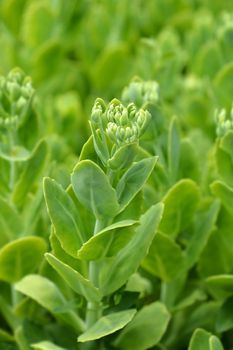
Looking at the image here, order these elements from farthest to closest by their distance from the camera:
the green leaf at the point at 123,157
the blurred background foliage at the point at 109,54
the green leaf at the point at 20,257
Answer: the blurred background foliage at the point at 109,54, the green leaf at the point at 20,257, the green leaf at the point at 123,157

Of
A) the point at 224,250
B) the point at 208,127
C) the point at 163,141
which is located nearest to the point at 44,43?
the point at 208,127

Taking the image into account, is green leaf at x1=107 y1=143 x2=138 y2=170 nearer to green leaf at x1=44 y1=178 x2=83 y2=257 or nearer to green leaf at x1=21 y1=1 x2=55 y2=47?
green leaf at x1=44 y1=178 x2=83 y2=257

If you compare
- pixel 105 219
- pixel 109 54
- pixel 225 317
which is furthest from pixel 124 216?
pixel 109 54

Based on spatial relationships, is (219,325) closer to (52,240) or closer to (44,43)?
(52,240)

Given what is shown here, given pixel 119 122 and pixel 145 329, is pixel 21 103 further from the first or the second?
pixel 145 329

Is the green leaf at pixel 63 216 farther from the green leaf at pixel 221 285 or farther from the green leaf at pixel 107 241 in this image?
the green leaf at pixel 221 285

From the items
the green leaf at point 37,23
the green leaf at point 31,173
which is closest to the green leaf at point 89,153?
the green leaf at point 31,173
